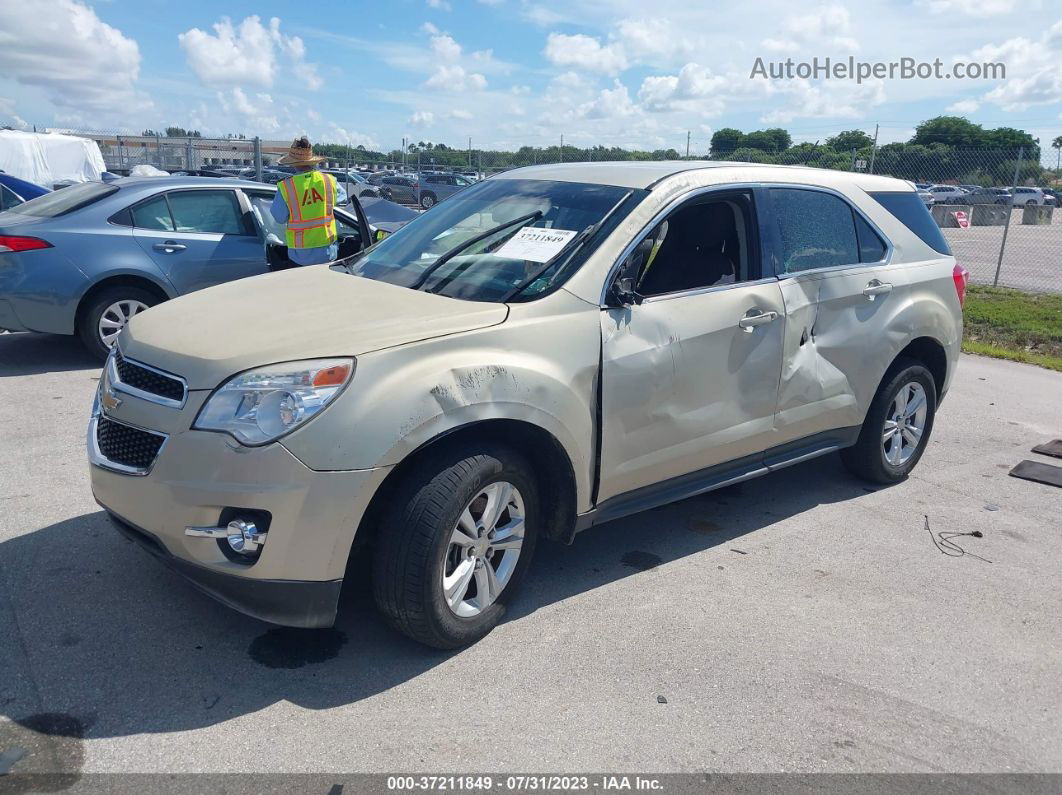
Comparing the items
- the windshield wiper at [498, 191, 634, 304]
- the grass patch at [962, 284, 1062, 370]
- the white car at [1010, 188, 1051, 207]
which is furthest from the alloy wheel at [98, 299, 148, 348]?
the white car at [1010, 188, 1051, 207]

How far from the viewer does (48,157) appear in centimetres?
2192

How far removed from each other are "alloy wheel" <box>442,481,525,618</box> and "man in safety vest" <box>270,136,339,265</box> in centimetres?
395

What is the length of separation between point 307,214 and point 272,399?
4.15m

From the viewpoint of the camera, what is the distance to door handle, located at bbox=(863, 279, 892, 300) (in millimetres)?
4844

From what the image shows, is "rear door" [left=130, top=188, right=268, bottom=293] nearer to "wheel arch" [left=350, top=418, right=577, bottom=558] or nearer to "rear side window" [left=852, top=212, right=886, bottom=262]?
"wheel arch" [left=350, top=418, right=577, bottom=558]

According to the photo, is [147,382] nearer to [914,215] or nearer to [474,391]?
[474,391]

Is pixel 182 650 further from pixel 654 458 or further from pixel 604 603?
pixel 654 458

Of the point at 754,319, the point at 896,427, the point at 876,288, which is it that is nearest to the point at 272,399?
the point at 754,319

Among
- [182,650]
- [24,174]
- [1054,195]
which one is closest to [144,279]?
[182,650]

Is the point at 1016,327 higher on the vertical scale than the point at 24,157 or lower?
lower

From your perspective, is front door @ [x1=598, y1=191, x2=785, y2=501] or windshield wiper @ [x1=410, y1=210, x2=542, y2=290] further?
windshield wiper @ [x1=410, y1=210, x2=542, y2=290]

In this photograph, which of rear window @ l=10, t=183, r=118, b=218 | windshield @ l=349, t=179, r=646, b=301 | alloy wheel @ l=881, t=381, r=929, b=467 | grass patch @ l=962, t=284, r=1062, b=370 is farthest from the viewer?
grass patch @ l=962, t=284, r=1062, b=370

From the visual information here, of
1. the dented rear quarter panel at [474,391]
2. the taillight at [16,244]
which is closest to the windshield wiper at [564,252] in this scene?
the dented rear quarter panel at [474,391]

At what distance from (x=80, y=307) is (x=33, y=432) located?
190 cm
